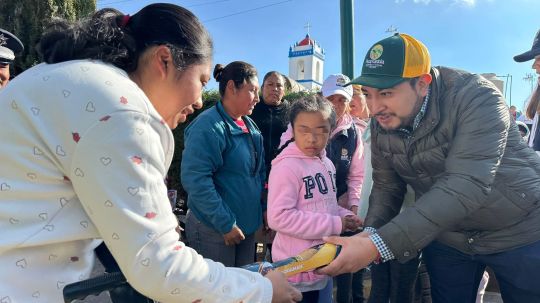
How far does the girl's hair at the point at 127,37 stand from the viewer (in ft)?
3.88

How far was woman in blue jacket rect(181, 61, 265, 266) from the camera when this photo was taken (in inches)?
108

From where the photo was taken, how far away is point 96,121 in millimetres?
941

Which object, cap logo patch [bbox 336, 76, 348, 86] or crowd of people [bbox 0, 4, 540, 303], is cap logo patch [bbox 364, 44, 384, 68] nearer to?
crowd of people [bbox 0, 4, 540, 303]

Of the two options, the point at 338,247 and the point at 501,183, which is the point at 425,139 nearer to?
the point at 501,183

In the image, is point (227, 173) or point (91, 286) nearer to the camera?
point (91, 286)

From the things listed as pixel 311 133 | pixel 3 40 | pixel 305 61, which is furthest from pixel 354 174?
pixel 305 61

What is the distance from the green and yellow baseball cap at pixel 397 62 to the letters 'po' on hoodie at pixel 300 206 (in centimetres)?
68

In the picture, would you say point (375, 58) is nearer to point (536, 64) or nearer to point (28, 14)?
point (536, 64)

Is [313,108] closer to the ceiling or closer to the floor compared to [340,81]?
closer to the floor

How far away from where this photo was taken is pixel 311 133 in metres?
2.53

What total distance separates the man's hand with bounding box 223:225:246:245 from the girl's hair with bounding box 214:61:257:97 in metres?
1.01

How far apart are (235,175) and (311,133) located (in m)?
0.69

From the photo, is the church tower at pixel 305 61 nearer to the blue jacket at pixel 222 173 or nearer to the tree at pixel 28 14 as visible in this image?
the tree at pixel 28 14

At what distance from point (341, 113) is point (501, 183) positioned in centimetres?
189
